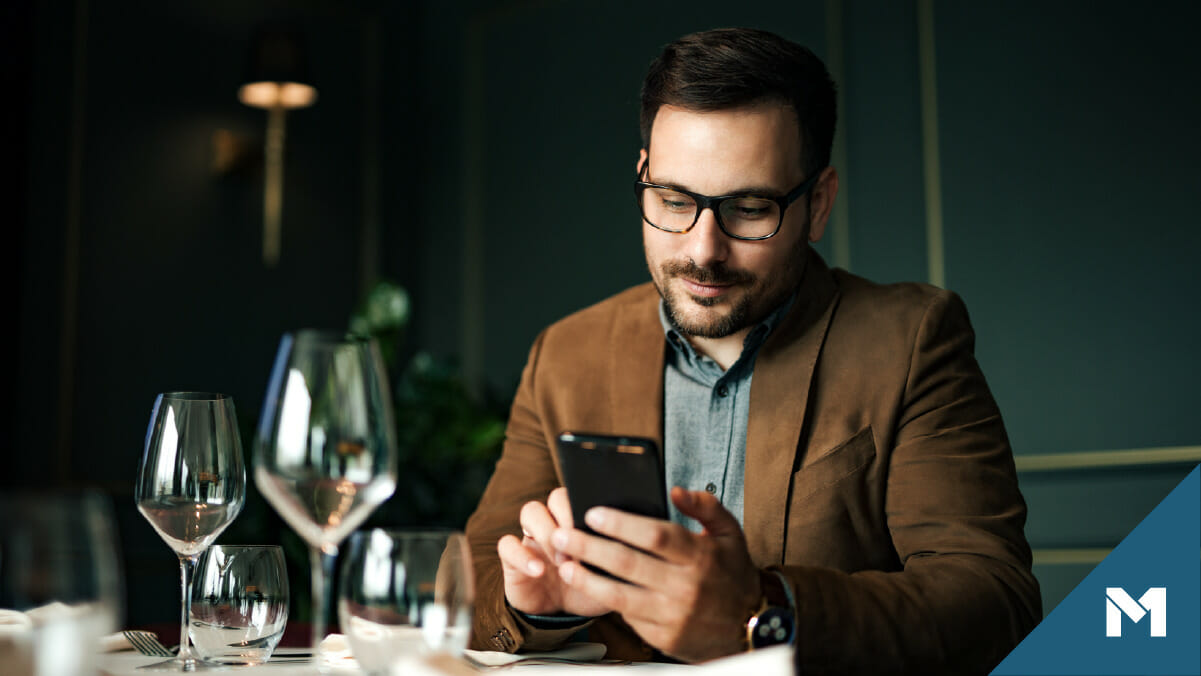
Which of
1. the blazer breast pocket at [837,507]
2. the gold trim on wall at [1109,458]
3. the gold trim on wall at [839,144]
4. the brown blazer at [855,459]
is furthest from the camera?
the gold trim on wall at [839,144]

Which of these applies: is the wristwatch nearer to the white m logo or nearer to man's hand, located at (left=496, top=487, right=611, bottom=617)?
man's hand, located at (left=496, top=487, right=611, bottom=617)

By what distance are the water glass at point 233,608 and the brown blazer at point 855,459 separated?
0.30 meters

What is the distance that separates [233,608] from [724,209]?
2.89 feet

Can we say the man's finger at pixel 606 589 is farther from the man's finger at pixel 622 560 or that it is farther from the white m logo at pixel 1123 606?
the white m logo at pixel 1123 606

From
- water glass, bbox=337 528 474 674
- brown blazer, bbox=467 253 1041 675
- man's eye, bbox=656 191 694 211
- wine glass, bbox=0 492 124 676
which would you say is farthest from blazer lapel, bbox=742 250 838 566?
wine glass, bbox=0 492 124 676

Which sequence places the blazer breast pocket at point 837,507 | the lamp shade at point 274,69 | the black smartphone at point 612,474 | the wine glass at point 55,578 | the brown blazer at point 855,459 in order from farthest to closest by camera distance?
the lamp shade at point 274,69 → the blazer breast pocket at point 837,507 → the brown blazer at point 855,459 → the black smartphone at point 612,474 → the wine glass at point 55,578

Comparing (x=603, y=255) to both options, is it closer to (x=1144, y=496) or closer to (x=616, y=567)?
(x=1144, y=496)

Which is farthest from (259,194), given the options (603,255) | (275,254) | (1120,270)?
(1120,270)

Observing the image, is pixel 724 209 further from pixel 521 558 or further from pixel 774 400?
pixel 521 558

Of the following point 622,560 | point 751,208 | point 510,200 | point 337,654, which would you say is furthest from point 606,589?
point 510,200

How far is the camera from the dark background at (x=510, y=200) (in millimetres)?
2697

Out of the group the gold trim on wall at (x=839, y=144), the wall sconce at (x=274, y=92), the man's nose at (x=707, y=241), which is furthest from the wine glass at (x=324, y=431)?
the wall sconce at (x=274, y=92)

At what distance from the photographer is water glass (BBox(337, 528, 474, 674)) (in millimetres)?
661

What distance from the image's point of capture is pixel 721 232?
4.94 ft
